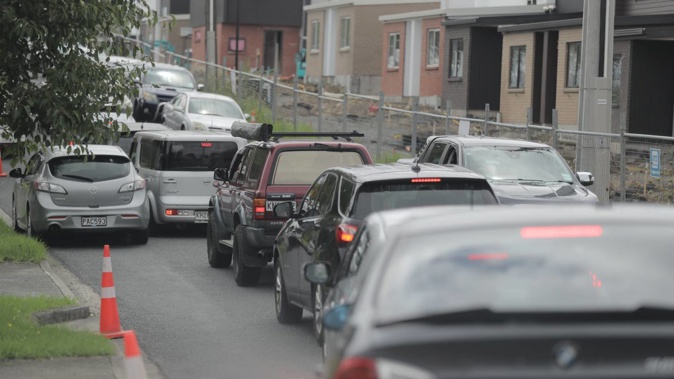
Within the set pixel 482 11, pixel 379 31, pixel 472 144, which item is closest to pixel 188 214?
pixel 472 144

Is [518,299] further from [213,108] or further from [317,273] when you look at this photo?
[213,108]

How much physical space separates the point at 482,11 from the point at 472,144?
3030 cm

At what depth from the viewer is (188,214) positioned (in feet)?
69.6

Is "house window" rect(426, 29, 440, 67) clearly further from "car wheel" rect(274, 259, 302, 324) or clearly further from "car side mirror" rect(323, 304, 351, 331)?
"car side mirror" rect(323, 304, 351, 331)

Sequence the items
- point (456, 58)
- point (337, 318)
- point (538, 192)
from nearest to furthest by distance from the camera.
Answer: point (337, 318)
point (538, 192)
point (456, 58)

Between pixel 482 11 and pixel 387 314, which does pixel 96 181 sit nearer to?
pixel 387 314

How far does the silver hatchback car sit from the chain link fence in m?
6.91

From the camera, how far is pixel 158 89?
4025 cm

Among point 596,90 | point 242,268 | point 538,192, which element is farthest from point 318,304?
point 596,90

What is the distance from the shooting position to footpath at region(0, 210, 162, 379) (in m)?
9.58

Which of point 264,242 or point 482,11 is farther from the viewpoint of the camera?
point 482,11

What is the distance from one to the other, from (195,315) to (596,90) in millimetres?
10471

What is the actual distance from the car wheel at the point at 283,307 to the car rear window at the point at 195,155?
9.02 m

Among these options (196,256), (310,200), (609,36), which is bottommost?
(196,256)
